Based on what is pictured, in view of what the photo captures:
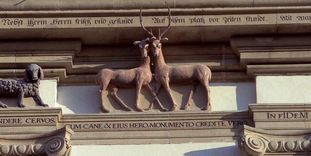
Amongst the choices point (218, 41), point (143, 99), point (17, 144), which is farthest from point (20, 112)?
point (218, 41)

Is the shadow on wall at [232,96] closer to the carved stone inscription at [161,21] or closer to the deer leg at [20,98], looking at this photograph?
the carved stone inscription at [161,21]

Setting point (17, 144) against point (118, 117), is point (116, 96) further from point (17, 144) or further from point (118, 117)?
point (17, 144)

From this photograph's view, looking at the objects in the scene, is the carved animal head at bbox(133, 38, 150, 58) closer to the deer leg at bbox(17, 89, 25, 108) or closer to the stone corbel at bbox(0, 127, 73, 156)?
the stone corbel at bbox(0, 127, 73, 156)

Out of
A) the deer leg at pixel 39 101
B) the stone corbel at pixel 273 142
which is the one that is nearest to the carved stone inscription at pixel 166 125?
the stone corbel at pixel 273 142

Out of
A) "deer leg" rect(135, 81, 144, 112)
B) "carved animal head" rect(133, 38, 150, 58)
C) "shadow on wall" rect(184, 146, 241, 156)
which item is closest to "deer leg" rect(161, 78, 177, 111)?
"deer leg" rect(135, 81, 144, 112)

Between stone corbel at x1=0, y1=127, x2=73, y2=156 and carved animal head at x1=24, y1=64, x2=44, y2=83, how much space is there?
2.43 ft

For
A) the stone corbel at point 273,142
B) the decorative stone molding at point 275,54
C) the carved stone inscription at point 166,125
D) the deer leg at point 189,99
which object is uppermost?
the decorative stone molding at point 275,54

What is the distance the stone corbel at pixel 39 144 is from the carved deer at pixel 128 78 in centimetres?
77

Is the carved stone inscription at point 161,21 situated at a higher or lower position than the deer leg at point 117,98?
higher

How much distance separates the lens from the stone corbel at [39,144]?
46.8 ft

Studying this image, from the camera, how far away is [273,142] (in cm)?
1430

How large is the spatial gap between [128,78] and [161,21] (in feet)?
2.56

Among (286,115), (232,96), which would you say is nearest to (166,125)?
(232,96)

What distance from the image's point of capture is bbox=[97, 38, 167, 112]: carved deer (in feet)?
48.8
